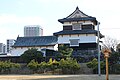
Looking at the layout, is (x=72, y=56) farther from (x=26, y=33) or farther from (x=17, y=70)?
(x=26, y=33)

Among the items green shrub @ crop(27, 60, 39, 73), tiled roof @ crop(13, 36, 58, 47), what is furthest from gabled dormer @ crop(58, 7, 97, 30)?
green shrub @ crop(27, 60, 39, 73)

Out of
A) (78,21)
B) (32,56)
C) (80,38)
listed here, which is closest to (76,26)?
(78,21)

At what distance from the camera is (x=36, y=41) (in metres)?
66.2

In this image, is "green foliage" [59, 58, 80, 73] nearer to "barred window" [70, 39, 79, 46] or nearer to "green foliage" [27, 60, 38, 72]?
"green foliage" [27, 60, 38, 72]

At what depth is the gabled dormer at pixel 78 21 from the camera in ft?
205

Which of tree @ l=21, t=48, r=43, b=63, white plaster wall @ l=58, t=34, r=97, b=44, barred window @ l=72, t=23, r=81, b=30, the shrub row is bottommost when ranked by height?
the shrub row

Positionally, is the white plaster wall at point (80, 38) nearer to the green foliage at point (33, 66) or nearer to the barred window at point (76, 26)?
the barred window at point (76, 26)

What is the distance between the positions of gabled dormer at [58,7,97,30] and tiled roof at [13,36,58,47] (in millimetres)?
4148

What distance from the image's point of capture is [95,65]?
4759cm

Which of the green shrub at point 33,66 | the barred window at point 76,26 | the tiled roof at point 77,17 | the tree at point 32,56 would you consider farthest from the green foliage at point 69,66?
the tiled roof at point 77,17

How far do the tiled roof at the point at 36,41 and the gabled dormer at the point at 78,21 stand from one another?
415cm

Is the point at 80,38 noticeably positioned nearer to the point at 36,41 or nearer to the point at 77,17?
the point at 77,17

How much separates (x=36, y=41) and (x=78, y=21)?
10.2 metres

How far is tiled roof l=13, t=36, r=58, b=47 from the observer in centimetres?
6516
